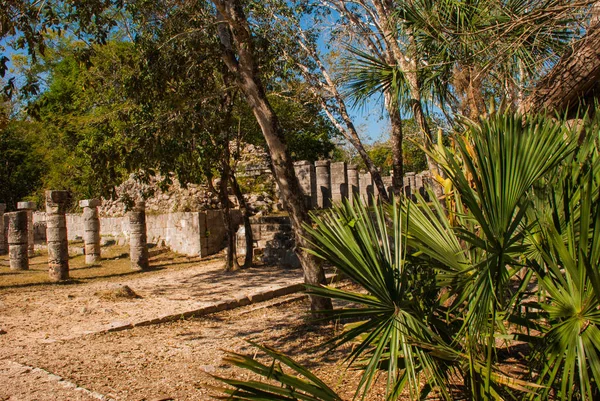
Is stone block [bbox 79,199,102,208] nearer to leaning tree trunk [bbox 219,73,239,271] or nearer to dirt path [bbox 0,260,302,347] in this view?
dirt path [bbox 0,260,302,347]

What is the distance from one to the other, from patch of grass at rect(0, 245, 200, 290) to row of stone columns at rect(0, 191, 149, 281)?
257mm

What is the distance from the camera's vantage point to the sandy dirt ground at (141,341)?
489 centimetres

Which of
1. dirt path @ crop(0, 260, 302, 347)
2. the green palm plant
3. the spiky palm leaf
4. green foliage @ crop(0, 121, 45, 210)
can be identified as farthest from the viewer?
green foliage @ crop(0, 121, 45, 210)

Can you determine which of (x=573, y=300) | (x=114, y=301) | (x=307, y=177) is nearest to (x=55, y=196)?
(x=114, y=301)

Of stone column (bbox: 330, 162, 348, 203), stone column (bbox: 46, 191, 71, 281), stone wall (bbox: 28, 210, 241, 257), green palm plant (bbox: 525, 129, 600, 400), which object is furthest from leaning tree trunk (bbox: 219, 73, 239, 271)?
stone column (bbox: 330, 162, 348, 203)

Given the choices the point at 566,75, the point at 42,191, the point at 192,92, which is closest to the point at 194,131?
the point at 192,92

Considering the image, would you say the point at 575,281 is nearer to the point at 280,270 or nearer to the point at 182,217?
the point at 280,270

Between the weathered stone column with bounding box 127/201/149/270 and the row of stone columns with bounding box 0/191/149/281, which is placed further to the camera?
the weathered stone column with bounding box 127/201/149/270

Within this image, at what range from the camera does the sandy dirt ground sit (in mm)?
4895

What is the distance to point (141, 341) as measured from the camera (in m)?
6.63

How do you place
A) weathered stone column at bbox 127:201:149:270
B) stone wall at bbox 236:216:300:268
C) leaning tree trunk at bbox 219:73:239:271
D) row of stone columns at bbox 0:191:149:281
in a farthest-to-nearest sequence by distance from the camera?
1. weathered stone column at bbox 127:201:149:270
2. stone wall at bbox 236:216:300:268
3. row of stone columns at bbox 0:191:149:281
4. leaning tree trunk at bbox 219:73:239:271

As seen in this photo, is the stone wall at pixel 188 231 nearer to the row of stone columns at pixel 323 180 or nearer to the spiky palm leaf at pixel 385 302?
the row of stone columns at pixel 323 180

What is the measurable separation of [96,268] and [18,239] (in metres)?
1.94

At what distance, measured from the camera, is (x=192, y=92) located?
9.44 meters
